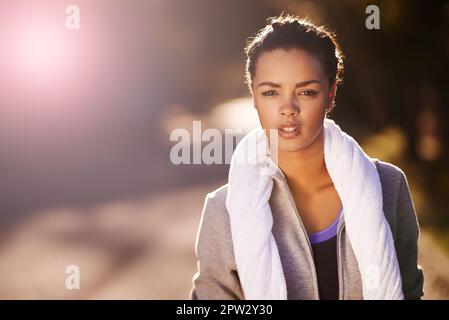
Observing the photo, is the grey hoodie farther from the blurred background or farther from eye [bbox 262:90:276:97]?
the blurred background

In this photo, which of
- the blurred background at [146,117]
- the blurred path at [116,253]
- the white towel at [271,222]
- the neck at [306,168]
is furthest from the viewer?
the blurred path at [116,253]

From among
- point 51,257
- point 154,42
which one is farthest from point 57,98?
point 51,257

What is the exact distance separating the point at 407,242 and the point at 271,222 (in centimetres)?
44

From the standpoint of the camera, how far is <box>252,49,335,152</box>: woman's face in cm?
173

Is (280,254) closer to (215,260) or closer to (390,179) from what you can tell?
(215,260)

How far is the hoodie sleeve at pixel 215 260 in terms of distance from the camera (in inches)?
68.2

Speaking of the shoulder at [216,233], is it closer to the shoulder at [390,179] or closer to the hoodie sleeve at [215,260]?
the hoodie sleeve at [215,260]

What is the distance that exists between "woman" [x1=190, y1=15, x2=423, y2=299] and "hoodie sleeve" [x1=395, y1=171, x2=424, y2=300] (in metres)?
0.04

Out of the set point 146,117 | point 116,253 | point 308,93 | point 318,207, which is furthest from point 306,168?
point 146,117

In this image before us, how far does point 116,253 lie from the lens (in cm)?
350

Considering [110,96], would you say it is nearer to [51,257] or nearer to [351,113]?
[51,257]

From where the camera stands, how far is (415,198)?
378 cm

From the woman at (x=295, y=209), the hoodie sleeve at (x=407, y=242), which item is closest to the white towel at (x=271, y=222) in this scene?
the woman at (x=295, y=209)
